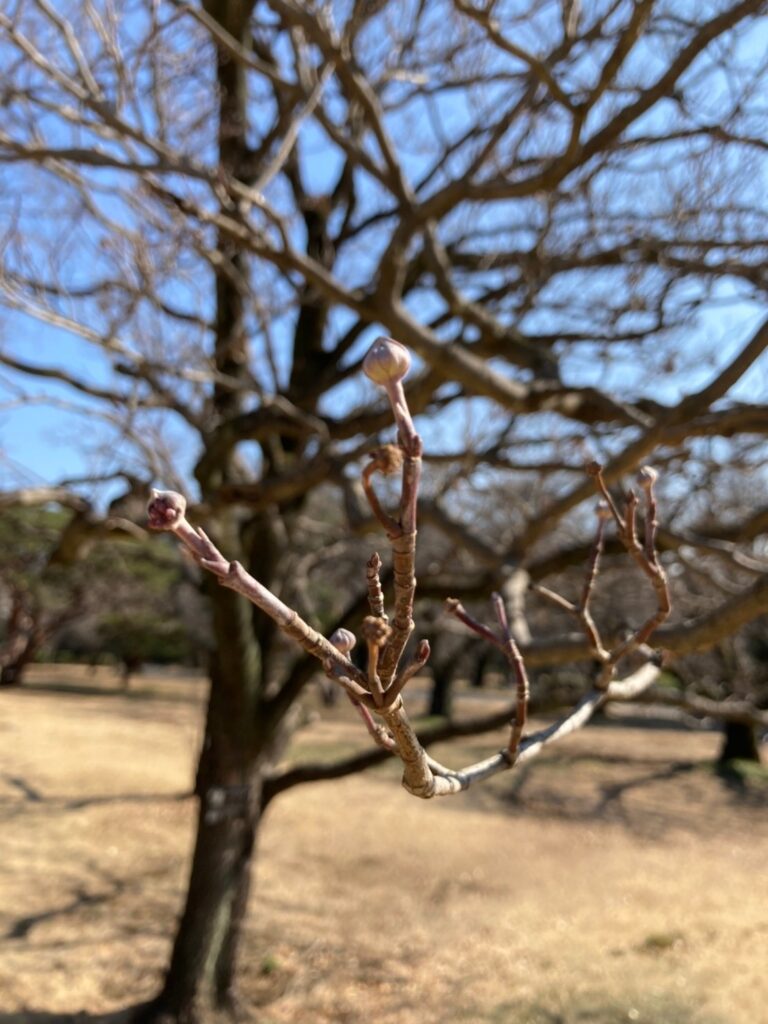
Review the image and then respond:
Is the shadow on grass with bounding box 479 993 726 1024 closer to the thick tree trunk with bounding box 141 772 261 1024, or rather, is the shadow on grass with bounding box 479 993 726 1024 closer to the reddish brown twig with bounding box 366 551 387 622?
the thick tree trunk with bounding box 141 772 261 1024

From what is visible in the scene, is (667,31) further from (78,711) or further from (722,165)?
(78,711)

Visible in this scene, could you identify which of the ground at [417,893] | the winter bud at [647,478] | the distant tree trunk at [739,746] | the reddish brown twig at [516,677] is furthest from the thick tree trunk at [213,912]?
the distant tree trunk at [739,746]

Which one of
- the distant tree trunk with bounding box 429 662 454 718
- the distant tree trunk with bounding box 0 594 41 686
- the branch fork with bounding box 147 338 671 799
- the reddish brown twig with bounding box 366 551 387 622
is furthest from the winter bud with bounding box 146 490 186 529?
the distant tree trunk with bounding box 0 594 41 686

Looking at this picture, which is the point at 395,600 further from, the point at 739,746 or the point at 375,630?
the point at 739,746

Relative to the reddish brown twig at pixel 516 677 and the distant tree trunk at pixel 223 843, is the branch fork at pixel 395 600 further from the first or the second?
the distant tree trunk at pixel 223 843

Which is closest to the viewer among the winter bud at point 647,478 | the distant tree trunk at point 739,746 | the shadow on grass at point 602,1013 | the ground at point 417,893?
the winter bud at point 647,478
